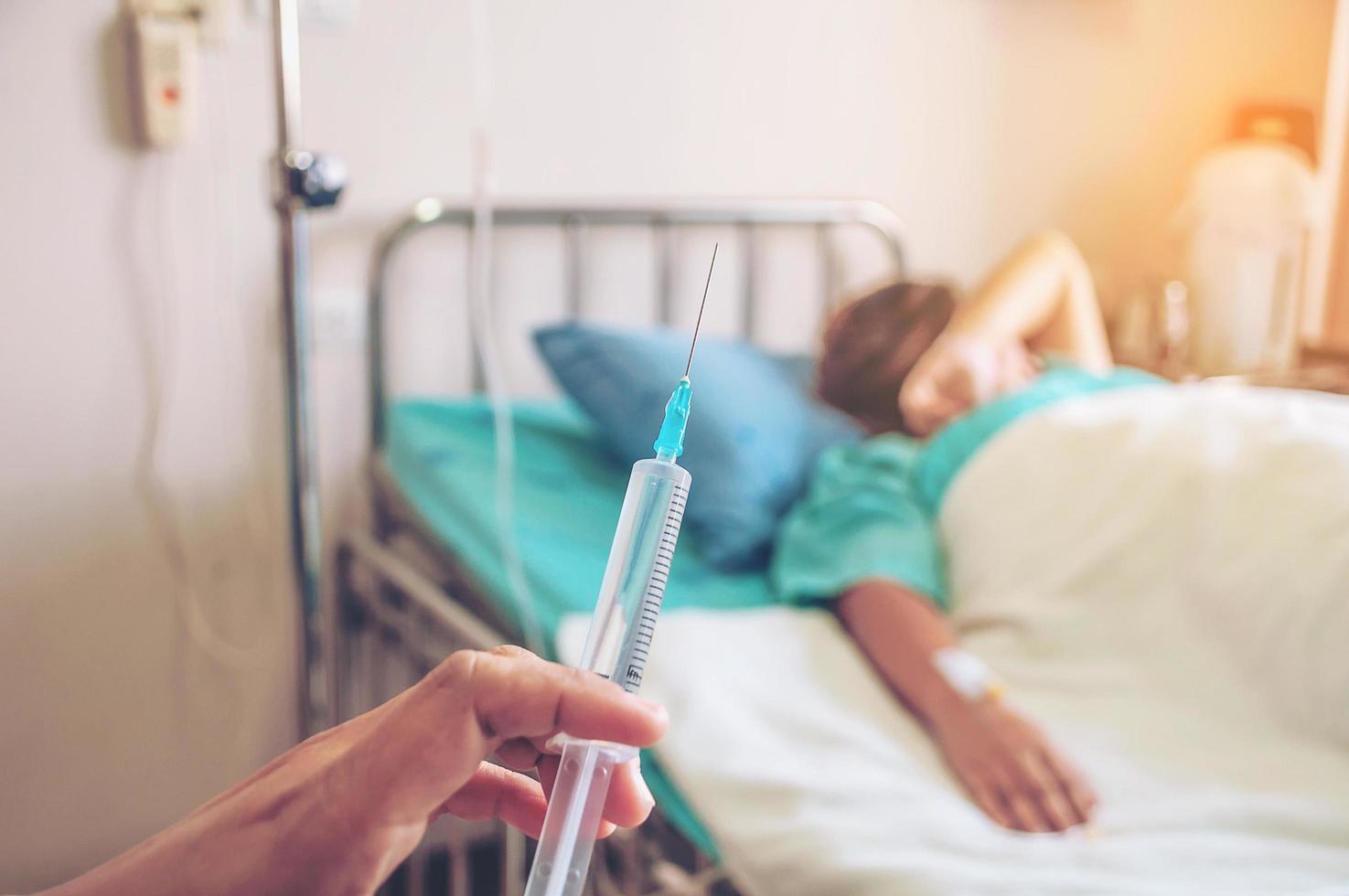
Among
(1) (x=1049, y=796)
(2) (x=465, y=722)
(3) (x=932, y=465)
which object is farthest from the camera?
(3) (x=932, y=465)

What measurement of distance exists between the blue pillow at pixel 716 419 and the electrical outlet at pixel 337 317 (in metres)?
0.28

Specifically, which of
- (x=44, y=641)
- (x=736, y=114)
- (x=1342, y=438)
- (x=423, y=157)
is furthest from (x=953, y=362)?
(x=44, y=641)

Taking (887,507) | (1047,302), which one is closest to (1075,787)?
(887,507)

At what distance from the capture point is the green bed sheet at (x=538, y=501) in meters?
1.26

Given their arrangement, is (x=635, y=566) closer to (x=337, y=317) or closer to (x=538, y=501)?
(x=538, y=501)

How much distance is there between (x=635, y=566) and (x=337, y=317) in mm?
1359

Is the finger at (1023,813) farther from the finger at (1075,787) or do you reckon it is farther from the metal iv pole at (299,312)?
the metal iv pole at (299,312)

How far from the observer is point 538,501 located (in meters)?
1.46

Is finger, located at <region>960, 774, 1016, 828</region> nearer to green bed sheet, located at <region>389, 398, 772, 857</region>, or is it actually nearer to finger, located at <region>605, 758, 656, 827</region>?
green bed sheet, located at <region>389, 398, 772, 857</region>

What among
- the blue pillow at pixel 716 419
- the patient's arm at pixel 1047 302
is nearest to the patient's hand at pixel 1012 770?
the blue pillow at pixel 716 419

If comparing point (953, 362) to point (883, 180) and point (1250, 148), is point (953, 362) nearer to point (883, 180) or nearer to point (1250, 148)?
point (883, 180)

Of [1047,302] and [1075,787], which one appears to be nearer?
[1075,787]

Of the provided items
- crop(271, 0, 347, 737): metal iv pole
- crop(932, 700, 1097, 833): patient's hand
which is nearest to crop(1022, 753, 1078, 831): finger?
crop(932, 700, 1097, 833): patient's hand

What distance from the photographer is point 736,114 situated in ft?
6.27
